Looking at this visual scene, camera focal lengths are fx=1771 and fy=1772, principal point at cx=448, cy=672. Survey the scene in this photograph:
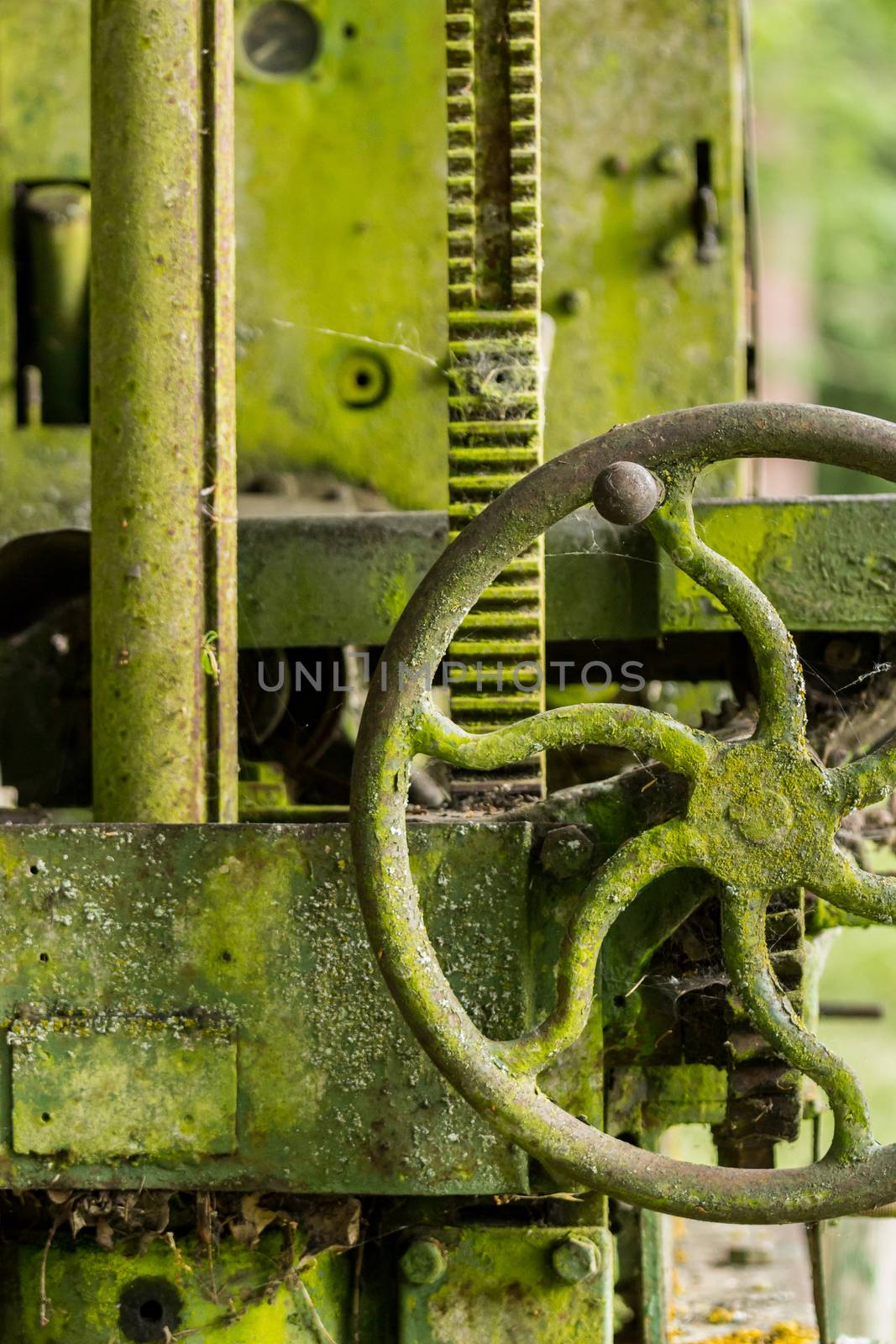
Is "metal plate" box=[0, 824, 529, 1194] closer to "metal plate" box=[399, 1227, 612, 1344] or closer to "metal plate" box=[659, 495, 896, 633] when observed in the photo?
"metal plate" box=[399, 1227, 612, 1344]

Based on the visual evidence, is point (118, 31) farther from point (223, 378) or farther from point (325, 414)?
point (325, 414)

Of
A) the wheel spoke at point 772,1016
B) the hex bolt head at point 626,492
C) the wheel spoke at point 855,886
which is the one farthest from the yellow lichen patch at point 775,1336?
the hex bolt head at point 626,492

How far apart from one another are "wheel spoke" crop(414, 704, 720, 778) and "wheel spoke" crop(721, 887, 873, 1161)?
15cm

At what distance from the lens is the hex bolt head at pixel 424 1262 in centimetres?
219

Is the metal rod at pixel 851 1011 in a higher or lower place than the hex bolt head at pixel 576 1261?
lower

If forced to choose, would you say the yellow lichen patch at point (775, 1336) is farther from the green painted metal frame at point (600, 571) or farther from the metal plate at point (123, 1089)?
the metal plate at point (123, 1089)

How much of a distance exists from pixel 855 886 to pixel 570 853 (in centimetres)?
37

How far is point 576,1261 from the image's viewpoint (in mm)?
2172

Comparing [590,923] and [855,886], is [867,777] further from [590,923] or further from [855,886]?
[590,923]

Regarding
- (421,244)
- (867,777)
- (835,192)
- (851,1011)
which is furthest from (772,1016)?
(835,192)

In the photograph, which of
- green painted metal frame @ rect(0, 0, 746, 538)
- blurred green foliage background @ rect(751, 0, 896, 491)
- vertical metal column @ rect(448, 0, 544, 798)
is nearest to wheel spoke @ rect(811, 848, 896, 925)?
vertical metal column @ rect(448, 0, 544, 798)

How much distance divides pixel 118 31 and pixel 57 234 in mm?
1512

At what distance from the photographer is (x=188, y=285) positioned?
229cm

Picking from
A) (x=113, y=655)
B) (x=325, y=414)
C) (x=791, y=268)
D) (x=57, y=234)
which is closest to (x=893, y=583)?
(x=113, y=655)
